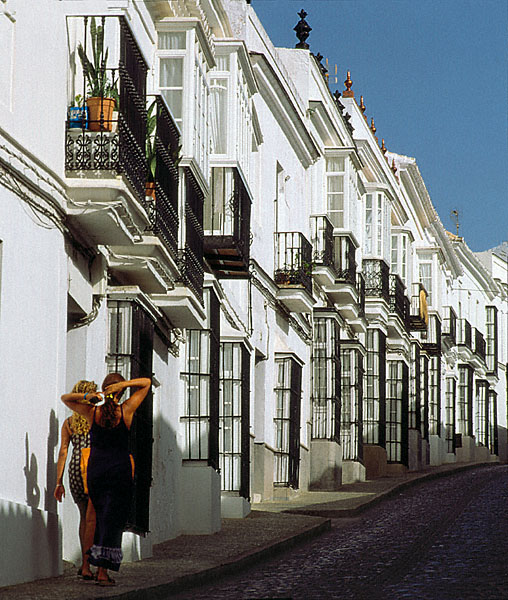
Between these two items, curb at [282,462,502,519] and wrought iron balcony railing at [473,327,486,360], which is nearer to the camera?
curb at [282,462,502,519]

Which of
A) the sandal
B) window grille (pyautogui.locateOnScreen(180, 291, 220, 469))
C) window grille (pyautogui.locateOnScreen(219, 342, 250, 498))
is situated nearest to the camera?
the sandal

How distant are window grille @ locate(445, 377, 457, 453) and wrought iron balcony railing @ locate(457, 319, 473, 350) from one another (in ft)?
6.79

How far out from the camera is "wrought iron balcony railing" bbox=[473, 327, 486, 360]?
50031mm

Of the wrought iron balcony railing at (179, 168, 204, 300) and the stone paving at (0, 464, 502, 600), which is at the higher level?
the wrought iron balcony railing at (179, 168, 204, 300)

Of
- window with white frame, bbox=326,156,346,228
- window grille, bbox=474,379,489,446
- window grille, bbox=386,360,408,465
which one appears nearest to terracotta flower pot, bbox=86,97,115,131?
window with white frame, bbox=326,156,346,228

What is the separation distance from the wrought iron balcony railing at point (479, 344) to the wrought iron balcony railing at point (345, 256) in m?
22.1

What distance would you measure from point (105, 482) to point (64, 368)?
181cm

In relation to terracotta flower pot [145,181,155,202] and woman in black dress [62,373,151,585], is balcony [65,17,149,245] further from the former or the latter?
woman in black dress [62,373,151,585]

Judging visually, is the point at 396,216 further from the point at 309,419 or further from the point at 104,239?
the point at 104,239

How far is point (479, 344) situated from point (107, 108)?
1569 inches

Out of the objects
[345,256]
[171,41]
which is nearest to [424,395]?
[345,256]

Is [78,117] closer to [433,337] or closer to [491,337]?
[433,337]

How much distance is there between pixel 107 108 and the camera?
472 inches

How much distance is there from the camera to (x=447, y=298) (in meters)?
46.1
